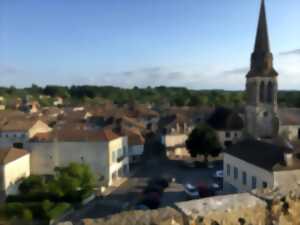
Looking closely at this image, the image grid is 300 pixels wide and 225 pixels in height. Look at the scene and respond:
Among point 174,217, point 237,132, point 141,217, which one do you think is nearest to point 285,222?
point 174,217

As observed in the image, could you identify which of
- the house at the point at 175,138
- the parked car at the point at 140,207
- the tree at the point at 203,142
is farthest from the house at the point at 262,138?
the house at the point at 175,138

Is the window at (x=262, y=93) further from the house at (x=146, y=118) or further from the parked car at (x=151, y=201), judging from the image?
the house at (x=146, y=118)

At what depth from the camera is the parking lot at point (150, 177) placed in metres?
24.5

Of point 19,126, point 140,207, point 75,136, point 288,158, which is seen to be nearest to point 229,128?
point 75,136

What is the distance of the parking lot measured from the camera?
80.3ft

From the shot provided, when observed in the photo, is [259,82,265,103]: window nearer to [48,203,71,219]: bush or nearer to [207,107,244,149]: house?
[207,107,244,149]: house

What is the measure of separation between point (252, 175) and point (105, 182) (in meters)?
13.7

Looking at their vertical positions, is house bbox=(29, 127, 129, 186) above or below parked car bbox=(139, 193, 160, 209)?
above

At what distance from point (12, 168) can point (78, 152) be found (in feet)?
19.5

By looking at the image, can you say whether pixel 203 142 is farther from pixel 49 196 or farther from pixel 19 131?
pixel 19 131

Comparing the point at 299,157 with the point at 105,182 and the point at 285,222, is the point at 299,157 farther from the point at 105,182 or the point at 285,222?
the point at 285,222

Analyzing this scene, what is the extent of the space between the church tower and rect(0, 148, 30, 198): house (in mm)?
23727

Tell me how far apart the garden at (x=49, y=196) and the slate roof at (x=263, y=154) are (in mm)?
12368

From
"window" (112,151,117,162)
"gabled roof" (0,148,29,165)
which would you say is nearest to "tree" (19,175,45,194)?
"gabled roof" (0,148,29,165)
